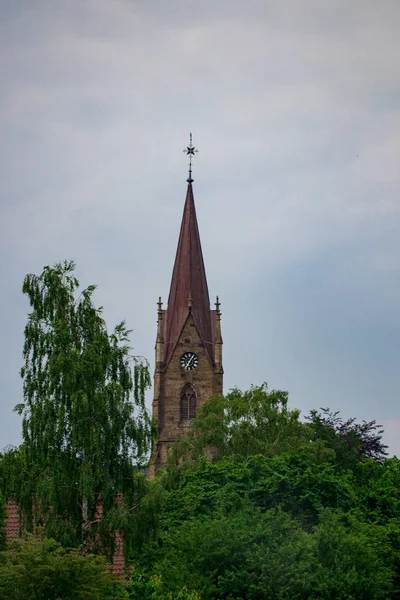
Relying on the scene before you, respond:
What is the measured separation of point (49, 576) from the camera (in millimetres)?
20031

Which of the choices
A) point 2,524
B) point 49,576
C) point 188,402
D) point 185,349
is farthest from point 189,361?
point 49,576

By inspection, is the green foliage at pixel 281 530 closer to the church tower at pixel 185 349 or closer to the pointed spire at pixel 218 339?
the church tower at pixel 185 349

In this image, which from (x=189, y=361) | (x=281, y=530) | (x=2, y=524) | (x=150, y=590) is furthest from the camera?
(x=189, y=361)

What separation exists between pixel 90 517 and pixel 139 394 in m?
3.64

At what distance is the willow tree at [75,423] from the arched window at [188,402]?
29371 mm

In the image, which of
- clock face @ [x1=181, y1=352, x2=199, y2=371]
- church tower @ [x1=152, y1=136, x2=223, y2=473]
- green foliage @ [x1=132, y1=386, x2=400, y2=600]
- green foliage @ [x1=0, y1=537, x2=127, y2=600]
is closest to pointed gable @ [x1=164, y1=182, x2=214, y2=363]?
church tower @ [x1=152, y1=136, x2=223, y2=473]

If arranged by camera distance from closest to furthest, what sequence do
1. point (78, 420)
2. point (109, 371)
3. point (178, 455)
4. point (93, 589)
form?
point (93, 589), point (78, 420), point (109, 371), point (178, 455)

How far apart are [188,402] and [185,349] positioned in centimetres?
333

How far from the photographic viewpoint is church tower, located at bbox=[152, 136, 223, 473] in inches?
2190

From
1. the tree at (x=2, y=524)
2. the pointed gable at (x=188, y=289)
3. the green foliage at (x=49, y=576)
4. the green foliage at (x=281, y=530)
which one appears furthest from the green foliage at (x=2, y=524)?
the pointed gable at (x=188, y=289)

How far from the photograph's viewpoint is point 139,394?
2653 centimetres

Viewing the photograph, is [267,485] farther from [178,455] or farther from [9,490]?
[178,455]

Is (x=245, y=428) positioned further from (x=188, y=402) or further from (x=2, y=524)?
(x=2, y=524)

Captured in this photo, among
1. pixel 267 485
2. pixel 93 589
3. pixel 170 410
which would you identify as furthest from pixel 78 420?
pixel 170 410
